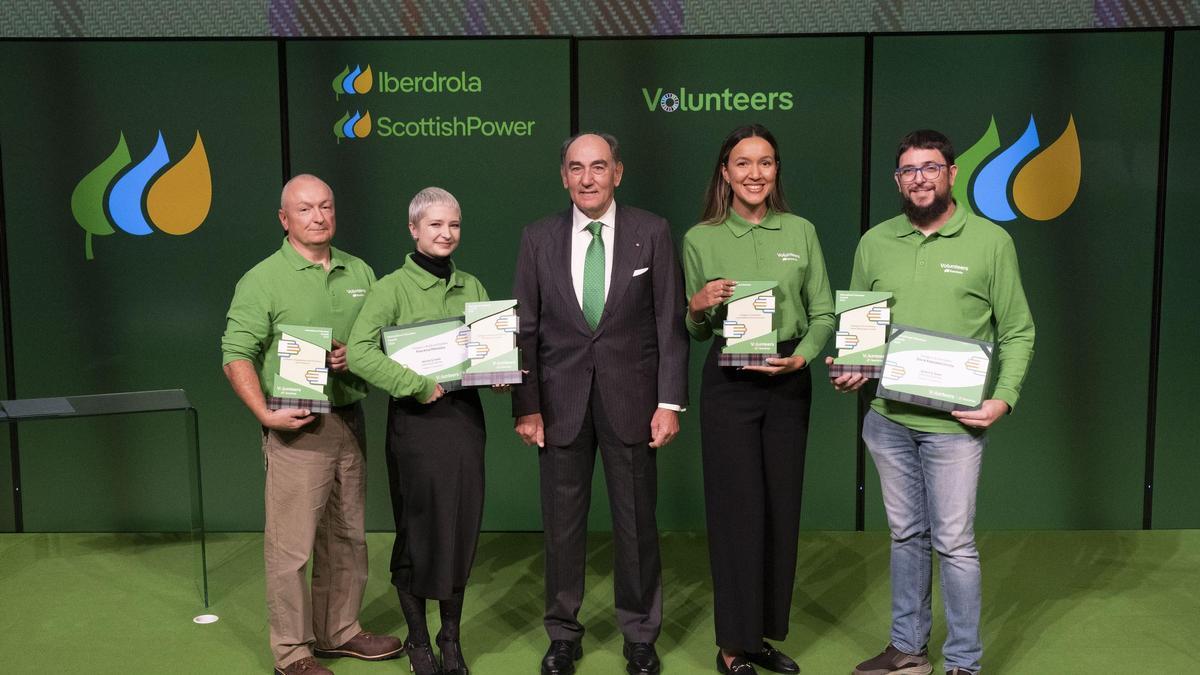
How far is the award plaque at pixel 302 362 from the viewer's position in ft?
10.6

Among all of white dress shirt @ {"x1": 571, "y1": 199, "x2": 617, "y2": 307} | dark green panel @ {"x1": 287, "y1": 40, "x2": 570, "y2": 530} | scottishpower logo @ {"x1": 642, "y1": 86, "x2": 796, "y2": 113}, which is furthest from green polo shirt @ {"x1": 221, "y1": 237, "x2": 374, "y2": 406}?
scottishpower logo @ {"x1": 642, "y1": 86, "x2": 796, "y2": 113}

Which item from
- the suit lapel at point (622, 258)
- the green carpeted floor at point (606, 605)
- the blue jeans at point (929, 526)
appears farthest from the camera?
the green carpeted floor at point (606, 605)

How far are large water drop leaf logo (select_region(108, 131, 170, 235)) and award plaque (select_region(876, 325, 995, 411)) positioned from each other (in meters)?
3.43

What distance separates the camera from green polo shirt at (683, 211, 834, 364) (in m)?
3.31

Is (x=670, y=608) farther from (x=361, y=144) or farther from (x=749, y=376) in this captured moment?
(x=361, y=144)

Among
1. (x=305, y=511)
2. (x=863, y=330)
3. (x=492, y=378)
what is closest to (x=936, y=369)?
(x=863, y=330)

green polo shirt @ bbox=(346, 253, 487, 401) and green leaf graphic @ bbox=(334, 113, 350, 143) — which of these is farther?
green leaf graphic @ bbox=(334, 113, 350, 143)

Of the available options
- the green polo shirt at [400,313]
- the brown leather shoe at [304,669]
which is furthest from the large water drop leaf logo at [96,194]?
the brown leather shoe at [304,669]

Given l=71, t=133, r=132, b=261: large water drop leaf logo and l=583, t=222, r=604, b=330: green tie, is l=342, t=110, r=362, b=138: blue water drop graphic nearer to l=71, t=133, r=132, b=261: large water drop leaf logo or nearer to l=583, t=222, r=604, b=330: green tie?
l=71, t=133, r=132, b=261: large water drop leaf logo

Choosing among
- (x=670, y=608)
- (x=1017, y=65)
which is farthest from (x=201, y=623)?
(x=1017, y=65)

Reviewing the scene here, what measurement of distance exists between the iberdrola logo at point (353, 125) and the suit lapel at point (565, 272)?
1815 mm

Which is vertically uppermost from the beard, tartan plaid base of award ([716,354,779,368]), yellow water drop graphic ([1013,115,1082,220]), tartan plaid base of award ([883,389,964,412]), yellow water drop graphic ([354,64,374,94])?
yellow water drop graphic ([354,64,374,94])

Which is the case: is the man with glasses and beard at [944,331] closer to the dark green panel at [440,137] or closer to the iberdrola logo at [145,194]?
the dark green panel at [440,137]

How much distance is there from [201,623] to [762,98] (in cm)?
321
